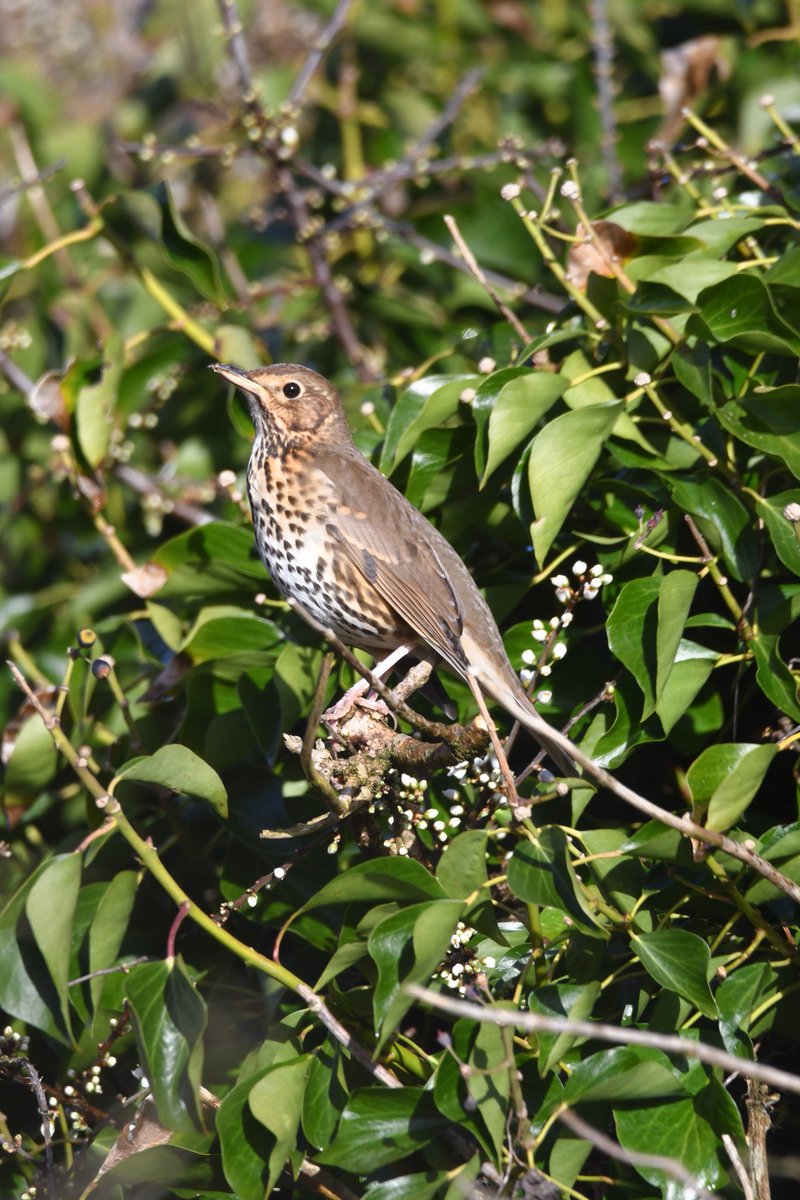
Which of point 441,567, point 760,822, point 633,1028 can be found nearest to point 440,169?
point 441,567

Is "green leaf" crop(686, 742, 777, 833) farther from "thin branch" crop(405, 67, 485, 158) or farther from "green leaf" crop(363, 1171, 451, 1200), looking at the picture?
"thin branch" crop(405, 67, 485, 158)

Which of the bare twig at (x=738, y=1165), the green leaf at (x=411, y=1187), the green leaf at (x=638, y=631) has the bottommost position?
the bare twig at (x=738, y=1165)

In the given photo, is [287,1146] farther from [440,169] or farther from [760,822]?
[440,169]

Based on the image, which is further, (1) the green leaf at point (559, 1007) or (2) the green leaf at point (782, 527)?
(2) the green leaf at point (782, 527)

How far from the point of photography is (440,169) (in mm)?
4840

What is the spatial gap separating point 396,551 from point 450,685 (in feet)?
1.33

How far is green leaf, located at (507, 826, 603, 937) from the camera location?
250cm

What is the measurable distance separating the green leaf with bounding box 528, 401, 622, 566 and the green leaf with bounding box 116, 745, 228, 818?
884 mm

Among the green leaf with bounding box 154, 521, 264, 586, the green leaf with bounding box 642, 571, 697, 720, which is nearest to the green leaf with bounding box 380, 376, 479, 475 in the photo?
the green leaf with bounding box 154, 521, 264, 586

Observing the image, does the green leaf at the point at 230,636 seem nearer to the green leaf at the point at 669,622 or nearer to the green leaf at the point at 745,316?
the green leaf at the point at 669,622

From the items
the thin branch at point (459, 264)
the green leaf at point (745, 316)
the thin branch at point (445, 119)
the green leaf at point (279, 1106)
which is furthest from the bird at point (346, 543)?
the thin branch at point (445, 119)

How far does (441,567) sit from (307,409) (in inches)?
34.1

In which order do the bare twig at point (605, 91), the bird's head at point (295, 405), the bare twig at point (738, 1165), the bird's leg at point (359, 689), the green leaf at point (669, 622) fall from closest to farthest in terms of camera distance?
the bare twig at point (738, 1165) → the green leaf at point (669, 622) → the bird's leg at point (359, 689) → the bird's head at point (295, 405) → the bare twig at point (605, 91)

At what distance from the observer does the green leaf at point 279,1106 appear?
2.61 m
